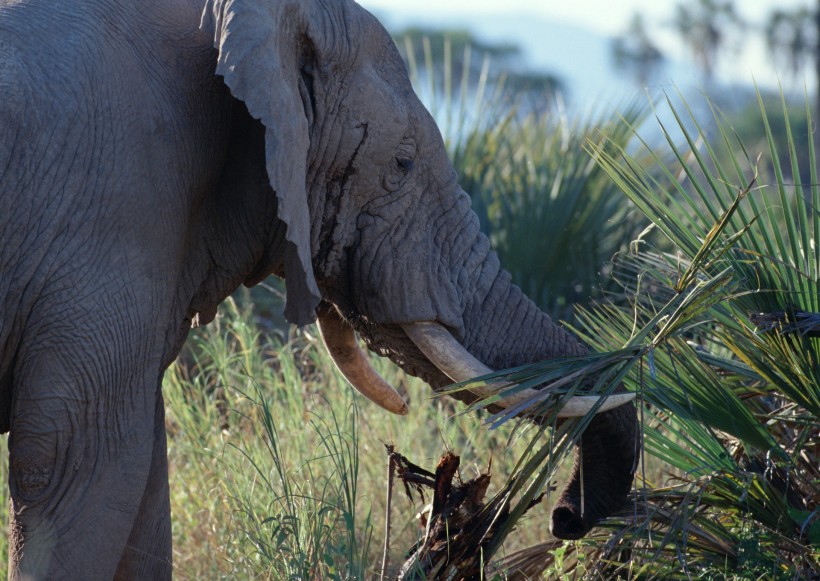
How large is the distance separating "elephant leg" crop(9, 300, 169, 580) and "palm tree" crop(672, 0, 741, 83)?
205 ft

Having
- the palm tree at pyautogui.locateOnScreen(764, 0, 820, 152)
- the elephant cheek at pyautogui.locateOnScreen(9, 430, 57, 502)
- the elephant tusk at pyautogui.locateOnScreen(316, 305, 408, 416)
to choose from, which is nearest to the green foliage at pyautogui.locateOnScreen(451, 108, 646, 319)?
the elephant tusk at pyautogui.locateOnScreen(316, 305, 408, 416)

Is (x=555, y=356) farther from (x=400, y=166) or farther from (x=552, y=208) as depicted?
(x=552, y=208)

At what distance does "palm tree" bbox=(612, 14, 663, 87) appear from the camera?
241 feet

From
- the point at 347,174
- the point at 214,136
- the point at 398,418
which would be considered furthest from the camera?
the point at 398,418

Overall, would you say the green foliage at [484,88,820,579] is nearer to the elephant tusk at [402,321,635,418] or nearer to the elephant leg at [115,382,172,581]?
the elephant tusk at [402,321,635,418]

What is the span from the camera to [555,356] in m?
4.01

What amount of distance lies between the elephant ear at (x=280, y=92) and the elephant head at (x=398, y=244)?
0.01 metres

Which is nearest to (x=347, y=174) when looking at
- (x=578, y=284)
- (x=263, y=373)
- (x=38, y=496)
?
(x=38, y=496)

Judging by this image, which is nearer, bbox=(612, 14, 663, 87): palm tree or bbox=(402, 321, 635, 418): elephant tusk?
bbox=(402, 321, 635, 418): elephant tusk

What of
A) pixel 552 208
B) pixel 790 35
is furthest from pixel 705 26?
pixel 552 208

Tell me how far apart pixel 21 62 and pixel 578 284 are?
14.6ft

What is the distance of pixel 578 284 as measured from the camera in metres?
7.16

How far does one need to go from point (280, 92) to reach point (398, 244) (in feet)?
2.35

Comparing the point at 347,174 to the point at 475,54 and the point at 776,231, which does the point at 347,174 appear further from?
the point at 475,54
